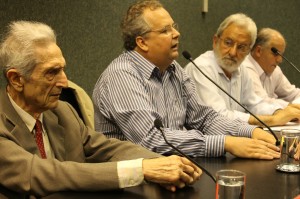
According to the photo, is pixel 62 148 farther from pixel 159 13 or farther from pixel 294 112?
pixel 294 112

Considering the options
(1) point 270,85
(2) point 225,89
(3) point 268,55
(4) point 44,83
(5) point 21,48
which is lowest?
(1) point 270,85

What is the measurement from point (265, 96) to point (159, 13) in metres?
1.35

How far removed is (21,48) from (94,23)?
1.39 m

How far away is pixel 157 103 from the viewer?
77.7 inches

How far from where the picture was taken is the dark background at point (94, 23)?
247cm

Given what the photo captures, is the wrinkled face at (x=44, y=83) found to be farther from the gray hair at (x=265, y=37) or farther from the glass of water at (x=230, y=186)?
the gray hair at (x=265, y=37)

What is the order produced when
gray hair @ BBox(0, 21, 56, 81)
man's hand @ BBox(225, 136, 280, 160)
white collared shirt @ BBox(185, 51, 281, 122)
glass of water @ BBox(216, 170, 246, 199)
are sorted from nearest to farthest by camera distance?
glass of water @ BBox(216, 170, 246, 199) < gray hair @ BBox(0, 21, 56, 81) < man's hand @ BBox(225, 136, 280, 160) < white collared shirt @ BBox(185, 51, 281, 122)

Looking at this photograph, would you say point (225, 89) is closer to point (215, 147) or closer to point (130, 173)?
point (215, 147)

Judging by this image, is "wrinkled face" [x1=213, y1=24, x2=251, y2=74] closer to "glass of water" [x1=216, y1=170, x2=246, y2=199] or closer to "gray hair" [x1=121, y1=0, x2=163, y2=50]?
"gray hair" [x1=121, y1=0, x2=163, y2=50]

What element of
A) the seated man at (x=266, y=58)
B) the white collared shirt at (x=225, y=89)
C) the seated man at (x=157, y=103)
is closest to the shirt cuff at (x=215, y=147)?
the seated man at (x=157, y=103)

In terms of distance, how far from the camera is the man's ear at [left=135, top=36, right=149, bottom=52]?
205cm

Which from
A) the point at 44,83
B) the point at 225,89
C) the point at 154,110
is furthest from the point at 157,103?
the point at 225,89

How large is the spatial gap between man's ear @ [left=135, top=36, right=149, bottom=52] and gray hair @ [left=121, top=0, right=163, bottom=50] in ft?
0.05

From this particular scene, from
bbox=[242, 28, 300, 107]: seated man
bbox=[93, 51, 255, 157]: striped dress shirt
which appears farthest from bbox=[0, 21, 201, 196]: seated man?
bbox=[242, 28, 300, 107]: seated man
